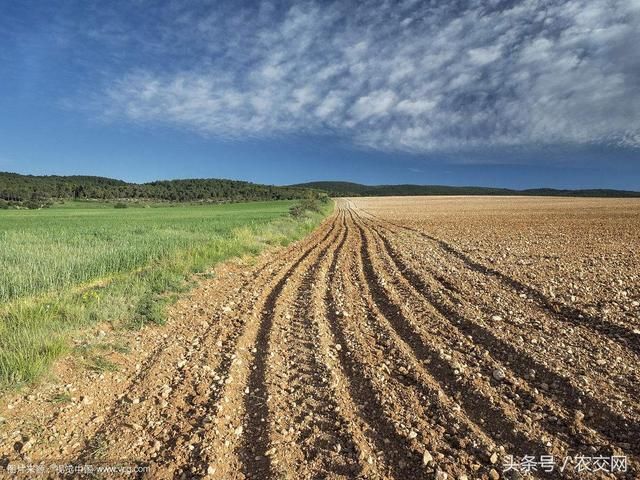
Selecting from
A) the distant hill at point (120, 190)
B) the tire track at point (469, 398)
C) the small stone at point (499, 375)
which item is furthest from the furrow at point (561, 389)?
the distant hill at point (120, 190)

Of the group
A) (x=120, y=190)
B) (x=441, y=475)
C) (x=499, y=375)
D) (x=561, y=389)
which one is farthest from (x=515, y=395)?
(x=120, y=190)

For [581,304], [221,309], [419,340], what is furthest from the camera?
[221,309]

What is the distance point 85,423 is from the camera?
13.7 feet

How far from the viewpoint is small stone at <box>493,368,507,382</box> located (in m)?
4.91

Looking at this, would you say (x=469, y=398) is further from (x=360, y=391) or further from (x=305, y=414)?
(x=305, y=414)

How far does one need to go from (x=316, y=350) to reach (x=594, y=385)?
147 inches

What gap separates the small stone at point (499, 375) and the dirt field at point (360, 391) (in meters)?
0.03

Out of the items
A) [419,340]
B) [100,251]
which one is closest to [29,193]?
[100,251]

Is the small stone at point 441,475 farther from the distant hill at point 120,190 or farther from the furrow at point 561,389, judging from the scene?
the distant hill at point 120,190

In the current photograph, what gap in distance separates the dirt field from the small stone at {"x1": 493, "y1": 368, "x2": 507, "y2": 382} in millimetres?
26

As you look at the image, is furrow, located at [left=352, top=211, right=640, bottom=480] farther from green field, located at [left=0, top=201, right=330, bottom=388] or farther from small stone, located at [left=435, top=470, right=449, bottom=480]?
green field, located at [left=0, top=201, right=330, bottom=388]

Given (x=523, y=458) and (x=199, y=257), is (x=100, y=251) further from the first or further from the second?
(x=523, y=458)

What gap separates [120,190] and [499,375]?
135m

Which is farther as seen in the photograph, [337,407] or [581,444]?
[337,407]
